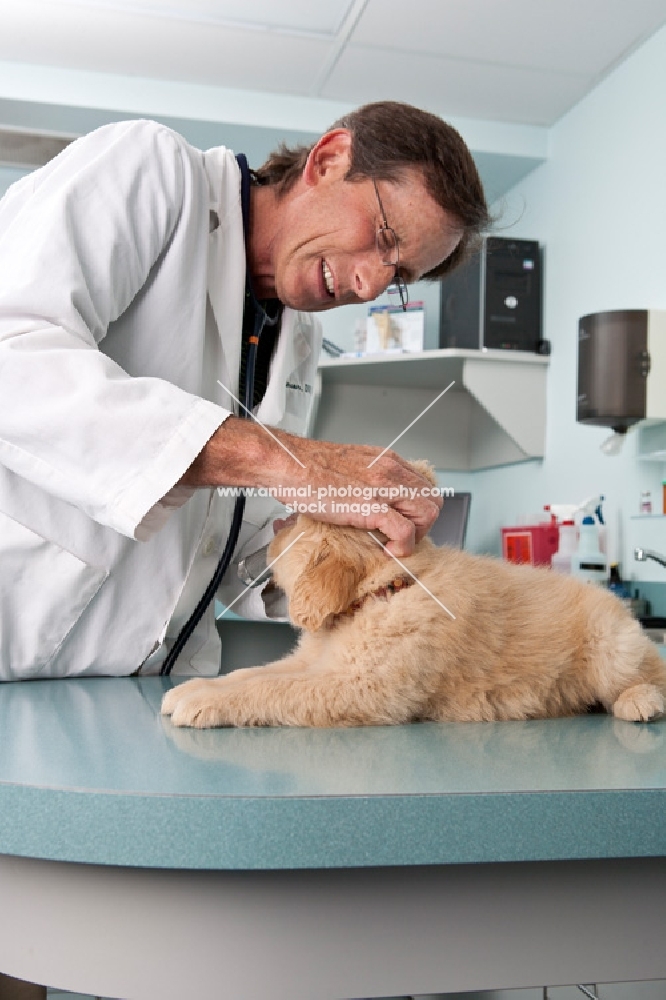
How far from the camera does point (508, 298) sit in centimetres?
315

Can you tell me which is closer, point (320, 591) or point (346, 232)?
point (320, 591)

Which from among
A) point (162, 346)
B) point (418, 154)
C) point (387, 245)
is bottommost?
point (162, 346)

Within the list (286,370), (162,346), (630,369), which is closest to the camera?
(162,346)

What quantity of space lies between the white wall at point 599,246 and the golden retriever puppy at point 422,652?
162cm

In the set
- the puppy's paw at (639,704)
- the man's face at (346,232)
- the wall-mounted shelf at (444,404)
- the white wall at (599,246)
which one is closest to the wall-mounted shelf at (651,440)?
the white wall at (599,246)

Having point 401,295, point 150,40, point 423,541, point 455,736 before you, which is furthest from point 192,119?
point 455,736

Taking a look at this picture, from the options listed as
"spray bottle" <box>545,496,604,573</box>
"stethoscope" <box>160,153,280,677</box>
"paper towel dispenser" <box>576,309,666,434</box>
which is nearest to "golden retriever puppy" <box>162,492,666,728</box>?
"stethoscope" <box>160,153,280,677</box>

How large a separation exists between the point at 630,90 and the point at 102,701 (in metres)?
2.49

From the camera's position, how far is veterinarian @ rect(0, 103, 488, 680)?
2.72 ft

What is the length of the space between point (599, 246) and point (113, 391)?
2367mm

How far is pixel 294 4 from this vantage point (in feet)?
8.06

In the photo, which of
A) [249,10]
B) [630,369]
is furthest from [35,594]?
[249,10]

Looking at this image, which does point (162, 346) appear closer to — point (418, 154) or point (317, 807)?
point (418, 154)

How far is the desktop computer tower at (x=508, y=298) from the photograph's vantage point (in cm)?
313
